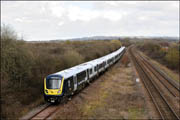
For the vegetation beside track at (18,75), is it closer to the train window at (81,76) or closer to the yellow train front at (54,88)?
the yellow train front at (54,88)

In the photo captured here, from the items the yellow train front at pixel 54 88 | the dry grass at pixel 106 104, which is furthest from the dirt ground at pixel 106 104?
the yellow train front at pixel 54 88

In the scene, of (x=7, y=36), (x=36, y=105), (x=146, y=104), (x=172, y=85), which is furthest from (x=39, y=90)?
(x=172, y=85)

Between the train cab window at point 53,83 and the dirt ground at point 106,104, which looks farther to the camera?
the train cab window at point 53,83

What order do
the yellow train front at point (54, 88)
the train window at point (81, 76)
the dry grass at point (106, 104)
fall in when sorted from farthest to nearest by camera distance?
1. the train window at point (81, 76)
2. the yellow train front at point (54, 88)
3. the dry grass at point (106, 104)

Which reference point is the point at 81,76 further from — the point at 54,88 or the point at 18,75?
the point at 18,75

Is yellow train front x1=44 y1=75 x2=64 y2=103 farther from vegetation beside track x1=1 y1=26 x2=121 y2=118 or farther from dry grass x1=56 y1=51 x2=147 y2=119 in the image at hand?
vegetation beside track x1=1 y1=26 x2=121 y2=118

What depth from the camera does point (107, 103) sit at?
18.7 m

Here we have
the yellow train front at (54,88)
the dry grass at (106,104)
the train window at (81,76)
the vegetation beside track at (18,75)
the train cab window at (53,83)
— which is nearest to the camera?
the dry grass at (106,104)

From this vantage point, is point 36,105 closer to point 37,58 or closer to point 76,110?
point 76,110

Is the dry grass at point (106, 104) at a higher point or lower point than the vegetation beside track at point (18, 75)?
lower

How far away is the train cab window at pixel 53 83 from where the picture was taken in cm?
1636

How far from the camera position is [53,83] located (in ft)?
54.0

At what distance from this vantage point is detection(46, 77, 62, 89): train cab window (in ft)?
53.7

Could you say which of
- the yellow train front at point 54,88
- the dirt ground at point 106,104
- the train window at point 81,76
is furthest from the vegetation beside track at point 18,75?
the train window at point 81,76
